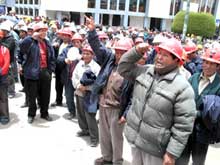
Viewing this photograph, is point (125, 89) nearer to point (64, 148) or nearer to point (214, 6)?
point (64, 148)

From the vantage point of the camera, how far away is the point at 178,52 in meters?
2.47

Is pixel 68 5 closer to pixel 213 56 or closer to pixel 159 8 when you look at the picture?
pixel 159 8

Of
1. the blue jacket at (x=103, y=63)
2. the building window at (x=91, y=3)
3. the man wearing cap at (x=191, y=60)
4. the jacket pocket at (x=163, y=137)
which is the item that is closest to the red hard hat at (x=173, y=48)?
the jacket pocket at (x=163, y=137)

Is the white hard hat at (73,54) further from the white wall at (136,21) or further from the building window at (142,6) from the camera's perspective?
the building window at (142,6)

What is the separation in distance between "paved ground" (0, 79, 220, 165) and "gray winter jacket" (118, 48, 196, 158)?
164 cm

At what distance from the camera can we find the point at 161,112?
8.15 ft

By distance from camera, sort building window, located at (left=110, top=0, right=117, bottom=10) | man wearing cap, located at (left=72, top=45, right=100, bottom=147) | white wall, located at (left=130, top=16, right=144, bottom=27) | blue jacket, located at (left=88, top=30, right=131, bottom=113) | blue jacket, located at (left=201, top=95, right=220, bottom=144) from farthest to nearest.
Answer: white wall, located at (left=130, top=16, right=144, bottom=27), building window, located at (left=110, top=0, right=117, bottom=10), man wearing cap, located at (left=72, top=45, right=100, bottom=147), blue jacket, located at (left=88, top=30, right=131, bottom=113), blue jacket, located at (left=201, top=95, right=220, bottom=144)

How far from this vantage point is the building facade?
39688 mm

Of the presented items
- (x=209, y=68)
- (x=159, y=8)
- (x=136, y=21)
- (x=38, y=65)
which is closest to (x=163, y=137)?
(x=209, y=68)

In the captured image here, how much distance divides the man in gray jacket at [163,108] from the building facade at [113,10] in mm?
36747

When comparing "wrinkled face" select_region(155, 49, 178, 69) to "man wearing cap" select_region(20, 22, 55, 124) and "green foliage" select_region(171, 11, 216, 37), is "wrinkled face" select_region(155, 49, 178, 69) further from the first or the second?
"green foliage" select_region(171, 11, 216, 37)

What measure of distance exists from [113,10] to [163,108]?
4063 centimetres

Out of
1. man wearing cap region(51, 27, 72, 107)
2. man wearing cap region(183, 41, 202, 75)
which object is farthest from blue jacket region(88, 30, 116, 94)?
man wearing cap region(51, 27, 72, 107)

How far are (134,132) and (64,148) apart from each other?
6.74ft
